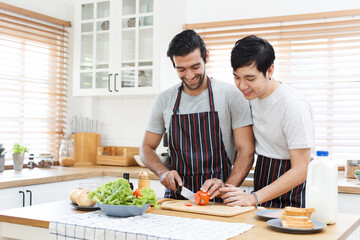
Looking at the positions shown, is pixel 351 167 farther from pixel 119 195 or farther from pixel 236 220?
pixel 119 195

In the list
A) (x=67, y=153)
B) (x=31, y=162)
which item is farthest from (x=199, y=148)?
(x=67, y=153)

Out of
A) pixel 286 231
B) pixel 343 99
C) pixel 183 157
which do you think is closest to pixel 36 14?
pixel 183 157

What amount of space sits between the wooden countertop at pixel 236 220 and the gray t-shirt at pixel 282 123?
1.30 feet

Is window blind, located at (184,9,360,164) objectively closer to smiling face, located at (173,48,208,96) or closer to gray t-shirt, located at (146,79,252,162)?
gray t-shirt, located at (146,79,252,162)

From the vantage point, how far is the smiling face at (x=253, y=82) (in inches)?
86.9

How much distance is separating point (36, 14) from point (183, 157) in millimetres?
2562

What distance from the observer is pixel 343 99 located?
3.92 metres

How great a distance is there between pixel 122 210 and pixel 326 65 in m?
2.75

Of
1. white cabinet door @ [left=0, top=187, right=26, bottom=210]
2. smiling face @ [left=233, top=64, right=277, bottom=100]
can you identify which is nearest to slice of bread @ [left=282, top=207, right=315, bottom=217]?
smiling face @ [left=233, top=64, right=277, bottom=100]

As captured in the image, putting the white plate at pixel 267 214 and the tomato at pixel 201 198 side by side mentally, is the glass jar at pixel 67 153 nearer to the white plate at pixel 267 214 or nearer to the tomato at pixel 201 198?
the tomato at pixel 201 198

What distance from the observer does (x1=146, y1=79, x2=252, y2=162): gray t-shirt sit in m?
2.49

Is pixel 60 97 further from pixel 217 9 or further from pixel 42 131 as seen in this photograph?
pixel 217 9

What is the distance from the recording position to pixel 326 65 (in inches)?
159

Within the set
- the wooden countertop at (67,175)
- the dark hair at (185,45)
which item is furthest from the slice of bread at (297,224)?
the wooden countertop at (67,175)
